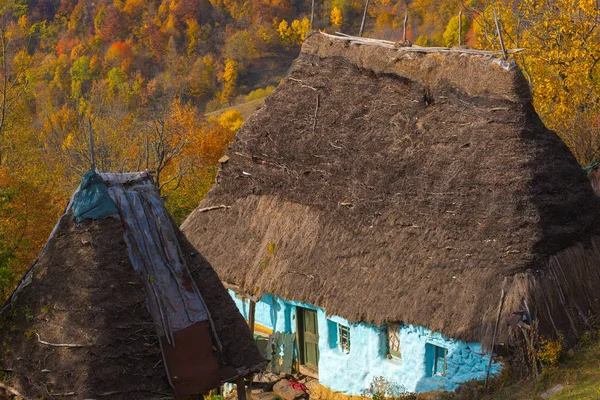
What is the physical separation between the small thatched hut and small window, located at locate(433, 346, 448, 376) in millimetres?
39

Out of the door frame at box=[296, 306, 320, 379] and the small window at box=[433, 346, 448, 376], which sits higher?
the small window at box=[433, 346, 448, 376]

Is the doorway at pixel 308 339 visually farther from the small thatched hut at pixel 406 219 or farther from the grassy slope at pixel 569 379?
the grassy slope at pixel 569 379

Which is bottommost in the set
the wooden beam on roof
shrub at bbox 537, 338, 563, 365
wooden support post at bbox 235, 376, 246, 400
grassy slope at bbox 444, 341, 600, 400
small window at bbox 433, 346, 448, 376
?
small window at bbox 433, 346, 448, 376

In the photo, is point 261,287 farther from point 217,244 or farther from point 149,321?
point 149,321

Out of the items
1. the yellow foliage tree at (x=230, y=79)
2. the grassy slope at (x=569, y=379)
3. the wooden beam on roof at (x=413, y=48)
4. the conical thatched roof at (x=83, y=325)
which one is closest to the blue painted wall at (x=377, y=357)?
the grassy slope at (x=569, y=379)

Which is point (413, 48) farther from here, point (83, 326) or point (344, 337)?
point (83, 326)

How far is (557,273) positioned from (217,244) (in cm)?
814

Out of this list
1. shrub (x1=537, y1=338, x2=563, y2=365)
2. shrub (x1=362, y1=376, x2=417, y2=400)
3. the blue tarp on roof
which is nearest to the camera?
the blue tarp on roof

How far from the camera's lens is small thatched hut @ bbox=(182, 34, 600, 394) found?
14.5 meters

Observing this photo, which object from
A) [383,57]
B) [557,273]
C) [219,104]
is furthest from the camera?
[219,104]

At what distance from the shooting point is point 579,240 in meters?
15.3

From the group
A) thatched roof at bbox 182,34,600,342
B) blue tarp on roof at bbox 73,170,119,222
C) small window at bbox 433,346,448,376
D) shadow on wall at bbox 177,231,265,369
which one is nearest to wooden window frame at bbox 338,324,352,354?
thatched roof at bbox 182,34,600,342

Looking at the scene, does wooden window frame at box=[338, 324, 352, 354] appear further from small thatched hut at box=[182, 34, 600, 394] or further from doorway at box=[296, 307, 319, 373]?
doorway at box=[296, 307, 319, 373]

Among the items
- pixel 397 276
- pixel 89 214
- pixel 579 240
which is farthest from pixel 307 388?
pixel 89 214
